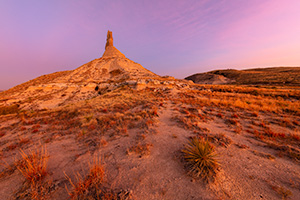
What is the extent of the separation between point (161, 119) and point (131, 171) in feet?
16.8

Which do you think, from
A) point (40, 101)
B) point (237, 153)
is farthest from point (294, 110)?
point (40, 101)

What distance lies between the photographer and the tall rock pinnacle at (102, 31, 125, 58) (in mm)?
58091

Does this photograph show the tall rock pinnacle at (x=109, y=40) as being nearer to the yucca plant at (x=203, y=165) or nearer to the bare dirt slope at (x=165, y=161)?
the bare dirt slope at (x=165, y=161)

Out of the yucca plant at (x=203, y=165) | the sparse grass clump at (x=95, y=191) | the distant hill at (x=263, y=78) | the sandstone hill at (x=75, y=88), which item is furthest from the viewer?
the distant hill at (x=263, y=78)

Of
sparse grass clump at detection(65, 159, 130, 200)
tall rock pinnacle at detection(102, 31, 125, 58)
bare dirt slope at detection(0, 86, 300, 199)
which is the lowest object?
bare dirt slope at detection(0, 86, 300, 199)

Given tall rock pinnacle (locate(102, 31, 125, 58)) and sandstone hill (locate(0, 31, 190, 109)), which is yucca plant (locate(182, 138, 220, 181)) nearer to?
sandstone hill (locate(0, 31, 190, 109))

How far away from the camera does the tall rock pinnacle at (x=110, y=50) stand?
191ft

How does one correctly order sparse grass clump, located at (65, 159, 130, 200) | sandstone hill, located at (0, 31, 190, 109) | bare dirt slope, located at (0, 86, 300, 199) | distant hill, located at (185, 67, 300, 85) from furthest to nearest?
1. distant hill, located at (185, 67, 300, 85)
2. sandstone hill, located at (0, 31, 190, 109)
3. bare dirt slope, located at (0, 86, 300, 199)
4. sparse grass clump, located at (65, 159, 130, 200)

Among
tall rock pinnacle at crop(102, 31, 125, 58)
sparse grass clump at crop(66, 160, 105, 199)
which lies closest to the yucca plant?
sparse grass clump at crop(66, 160, 105, 199)

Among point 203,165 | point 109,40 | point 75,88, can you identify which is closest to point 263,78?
point 203,165

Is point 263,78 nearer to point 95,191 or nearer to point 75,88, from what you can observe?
point 95,191

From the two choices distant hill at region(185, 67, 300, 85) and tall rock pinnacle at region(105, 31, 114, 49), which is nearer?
distant hill at region(185, 67, 300, 85)

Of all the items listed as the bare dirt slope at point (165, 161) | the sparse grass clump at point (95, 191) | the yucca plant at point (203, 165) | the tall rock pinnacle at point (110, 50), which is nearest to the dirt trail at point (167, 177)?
the bare dirt slope at point (165, 161)

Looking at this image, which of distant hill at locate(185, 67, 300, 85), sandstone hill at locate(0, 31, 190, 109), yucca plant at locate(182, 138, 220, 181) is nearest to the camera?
yucca plant at locate(182, 138, 220, 181)
